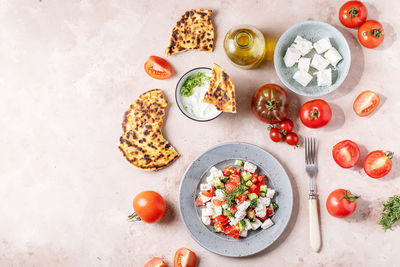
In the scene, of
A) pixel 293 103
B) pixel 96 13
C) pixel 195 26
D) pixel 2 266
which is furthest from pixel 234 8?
pixel 2 266

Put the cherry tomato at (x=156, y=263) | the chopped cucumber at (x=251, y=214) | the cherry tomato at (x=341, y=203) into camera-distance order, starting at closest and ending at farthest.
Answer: the cherry tomato at (x=341, y=203)
the chopped cucumber at (x=251, y=214)
the cherry tomato at (x=156, y=263)

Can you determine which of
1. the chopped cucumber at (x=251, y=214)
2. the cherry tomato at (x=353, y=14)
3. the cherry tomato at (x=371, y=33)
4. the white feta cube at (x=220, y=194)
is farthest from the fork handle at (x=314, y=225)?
the cherry tomato at (x=353, y=14)

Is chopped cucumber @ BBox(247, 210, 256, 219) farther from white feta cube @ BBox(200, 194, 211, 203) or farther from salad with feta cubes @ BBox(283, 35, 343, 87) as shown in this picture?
salad with feta cubes @ BBox(283, 35, 343, 87)

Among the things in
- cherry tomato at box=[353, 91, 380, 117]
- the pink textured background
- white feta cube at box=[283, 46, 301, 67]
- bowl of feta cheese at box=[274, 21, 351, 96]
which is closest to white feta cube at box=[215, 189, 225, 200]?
the pink textured background

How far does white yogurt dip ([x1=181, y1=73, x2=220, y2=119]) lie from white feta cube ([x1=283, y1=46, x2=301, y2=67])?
1.98ft

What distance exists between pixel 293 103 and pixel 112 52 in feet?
4.88

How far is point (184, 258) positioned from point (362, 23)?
219 cm

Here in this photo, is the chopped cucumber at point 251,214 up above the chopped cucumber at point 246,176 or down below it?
below

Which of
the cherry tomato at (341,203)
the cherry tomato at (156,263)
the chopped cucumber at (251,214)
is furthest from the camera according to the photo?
the cherry tomato at (156,263)

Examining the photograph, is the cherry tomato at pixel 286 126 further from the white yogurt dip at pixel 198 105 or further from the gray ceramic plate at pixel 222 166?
the white yogurt dip at pixel 198 105

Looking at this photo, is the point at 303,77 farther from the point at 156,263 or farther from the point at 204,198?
the point at 156,263

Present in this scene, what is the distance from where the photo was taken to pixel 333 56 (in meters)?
2.64

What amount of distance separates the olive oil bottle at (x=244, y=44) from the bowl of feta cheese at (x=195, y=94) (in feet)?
0.75

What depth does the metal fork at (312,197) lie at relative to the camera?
2691mm
